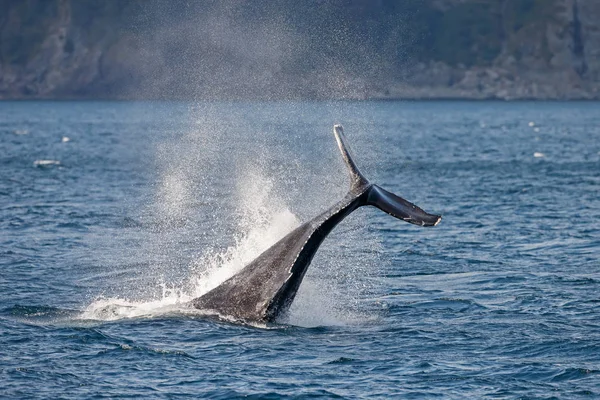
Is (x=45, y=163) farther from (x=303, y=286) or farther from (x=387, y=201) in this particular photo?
(x=387, y=201)

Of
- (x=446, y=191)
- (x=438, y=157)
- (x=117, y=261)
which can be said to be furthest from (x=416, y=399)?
(x=438, y=157)

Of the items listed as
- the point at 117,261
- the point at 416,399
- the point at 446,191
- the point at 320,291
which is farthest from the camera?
the point at 446,191

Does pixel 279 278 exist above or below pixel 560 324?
above

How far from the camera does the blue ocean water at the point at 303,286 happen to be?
18.2 metres

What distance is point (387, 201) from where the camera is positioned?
68.6 feet

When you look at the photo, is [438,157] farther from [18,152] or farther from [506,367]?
[506,367]

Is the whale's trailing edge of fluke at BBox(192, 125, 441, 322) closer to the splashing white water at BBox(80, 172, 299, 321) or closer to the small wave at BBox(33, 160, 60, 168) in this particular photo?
the splashing white water at BBox(80, 172, 299, 321)

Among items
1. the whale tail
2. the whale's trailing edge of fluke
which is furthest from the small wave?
the whale tail

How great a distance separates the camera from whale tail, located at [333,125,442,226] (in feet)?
66.5

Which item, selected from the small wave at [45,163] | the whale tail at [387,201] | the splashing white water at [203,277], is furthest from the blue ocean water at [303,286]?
the small wave at [45,163]

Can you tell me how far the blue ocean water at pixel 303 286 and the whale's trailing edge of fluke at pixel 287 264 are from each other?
1.57 ft

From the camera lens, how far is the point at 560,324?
21812 mm

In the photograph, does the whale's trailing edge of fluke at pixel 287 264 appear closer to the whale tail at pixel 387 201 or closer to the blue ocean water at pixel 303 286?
the whale tail at pixel 387 201

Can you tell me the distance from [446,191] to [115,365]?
3463 cm
